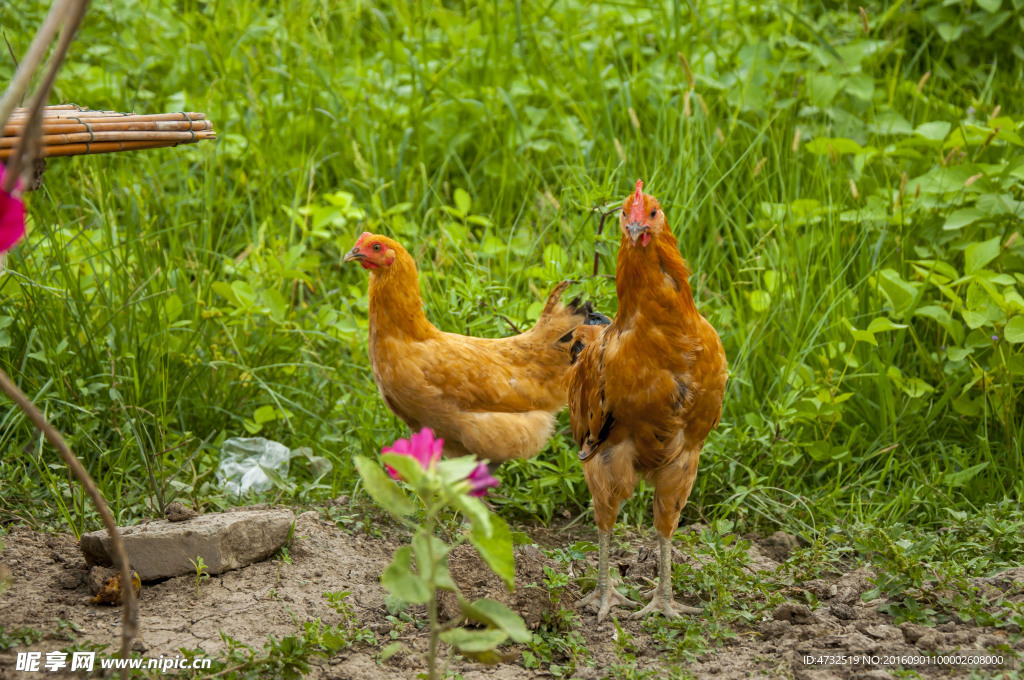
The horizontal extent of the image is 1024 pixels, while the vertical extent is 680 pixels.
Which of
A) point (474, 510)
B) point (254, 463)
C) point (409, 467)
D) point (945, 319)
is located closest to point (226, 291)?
point (254, 463)

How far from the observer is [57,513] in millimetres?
3566

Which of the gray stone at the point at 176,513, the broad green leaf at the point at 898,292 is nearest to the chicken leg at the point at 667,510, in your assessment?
the gray stone at the point at 176,513

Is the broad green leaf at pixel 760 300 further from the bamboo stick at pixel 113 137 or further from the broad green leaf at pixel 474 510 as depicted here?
the broad green leaf at pixel 474 510

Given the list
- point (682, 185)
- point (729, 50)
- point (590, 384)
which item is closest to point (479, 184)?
point (682, 185)

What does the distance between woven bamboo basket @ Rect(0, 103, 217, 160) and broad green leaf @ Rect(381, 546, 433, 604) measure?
4.89 ft

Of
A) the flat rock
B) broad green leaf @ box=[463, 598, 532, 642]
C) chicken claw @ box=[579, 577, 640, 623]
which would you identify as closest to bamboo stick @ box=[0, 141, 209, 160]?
the flat rock

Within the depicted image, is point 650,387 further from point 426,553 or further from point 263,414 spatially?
point 263,414

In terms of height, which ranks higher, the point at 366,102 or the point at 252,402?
the point at 366,102

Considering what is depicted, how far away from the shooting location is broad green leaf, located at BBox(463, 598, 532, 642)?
201 cm

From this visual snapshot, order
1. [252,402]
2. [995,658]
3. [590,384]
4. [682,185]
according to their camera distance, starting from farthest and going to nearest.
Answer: [682,185], [252,402], [590,384], [995,658]

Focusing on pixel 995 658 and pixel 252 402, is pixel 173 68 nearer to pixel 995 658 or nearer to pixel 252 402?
pixel 252 402

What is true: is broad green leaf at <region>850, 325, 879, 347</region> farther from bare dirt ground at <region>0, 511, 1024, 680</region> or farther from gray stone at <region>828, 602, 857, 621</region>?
gray stone at <region>828, 602, 857, 621</region>

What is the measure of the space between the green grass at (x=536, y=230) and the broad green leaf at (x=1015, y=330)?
0.02 m

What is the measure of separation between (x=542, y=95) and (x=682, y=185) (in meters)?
1.42
